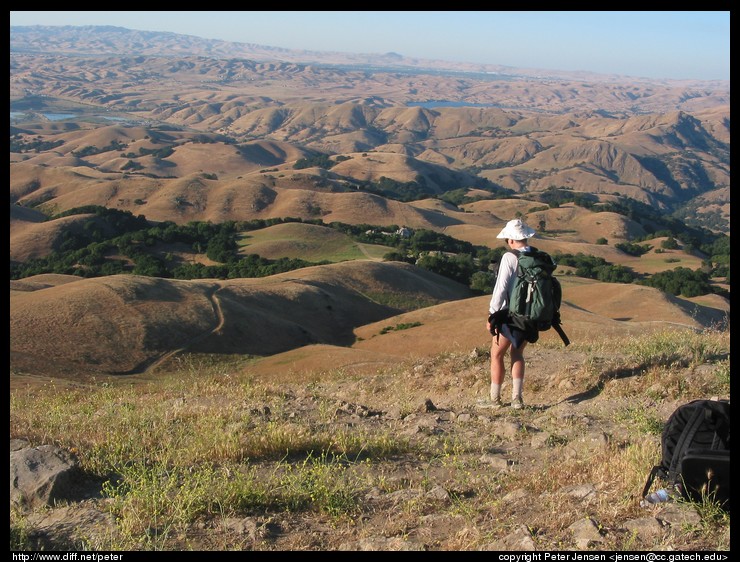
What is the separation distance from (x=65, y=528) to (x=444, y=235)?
269 feet

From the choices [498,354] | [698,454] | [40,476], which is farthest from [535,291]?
[40,476]

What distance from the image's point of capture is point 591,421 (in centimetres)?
756

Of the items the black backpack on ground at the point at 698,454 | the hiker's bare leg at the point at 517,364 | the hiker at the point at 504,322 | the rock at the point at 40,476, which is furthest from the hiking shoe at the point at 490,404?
the rock at the point at 40,476

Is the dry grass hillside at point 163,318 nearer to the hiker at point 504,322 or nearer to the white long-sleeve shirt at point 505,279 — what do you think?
the hiker at point 504,322

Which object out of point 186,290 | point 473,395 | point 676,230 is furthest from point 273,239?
point 676,230

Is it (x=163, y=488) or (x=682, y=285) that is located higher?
(x=163, y=488)

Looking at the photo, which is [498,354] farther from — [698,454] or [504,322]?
[698,454]

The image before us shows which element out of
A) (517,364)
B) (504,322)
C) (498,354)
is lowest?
(517,364)

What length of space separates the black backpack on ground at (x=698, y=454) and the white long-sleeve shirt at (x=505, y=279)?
2.91 meters

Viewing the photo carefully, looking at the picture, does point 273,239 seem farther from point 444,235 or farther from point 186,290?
point 186,290

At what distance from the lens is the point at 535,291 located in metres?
7.54

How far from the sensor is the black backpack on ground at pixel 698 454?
15.1 ft

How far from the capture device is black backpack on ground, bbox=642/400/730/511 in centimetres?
460

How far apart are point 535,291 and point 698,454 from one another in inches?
122
